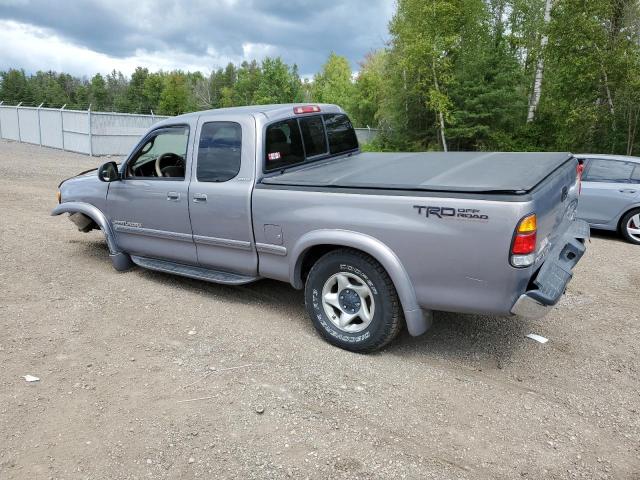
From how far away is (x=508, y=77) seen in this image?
24.0m

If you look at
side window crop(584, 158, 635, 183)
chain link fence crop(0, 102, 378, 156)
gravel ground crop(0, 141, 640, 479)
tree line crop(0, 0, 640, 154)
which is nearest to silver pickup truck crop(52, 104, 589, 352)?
gravel ground crop(0, 141, 640, 479)

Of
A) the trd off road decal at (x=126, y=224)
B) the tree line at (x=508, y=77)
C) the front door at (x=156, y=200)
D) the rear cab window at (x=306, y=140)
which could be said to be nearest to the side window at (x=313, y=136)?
the rear cab window at (x=306, y=140)

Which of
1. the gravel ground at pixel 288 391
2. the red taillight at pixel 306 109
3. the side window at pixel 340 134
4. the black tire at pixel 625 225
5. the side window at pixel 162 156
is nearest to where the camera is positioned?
the gravel ground at pixel 288 391

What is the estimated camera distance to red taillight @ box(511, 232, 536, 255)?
2.99m

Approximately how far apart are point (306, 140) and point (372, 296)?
77.1 inches

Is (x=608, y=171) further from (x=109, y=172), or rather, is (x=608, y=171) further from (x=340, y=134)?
(x=109, y=172)

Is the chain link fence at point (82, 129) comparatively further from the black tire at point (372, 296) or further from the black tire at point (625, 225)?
the black tire at point (372, 296)

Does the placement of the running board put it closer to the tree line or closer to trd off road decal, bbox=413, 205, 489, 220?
trd off road decal, bbox=413, 205, 489, 220

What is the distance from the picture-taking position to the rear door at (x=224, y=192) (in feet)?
14.3

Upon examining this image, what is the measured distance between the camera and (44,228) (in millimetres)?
8117

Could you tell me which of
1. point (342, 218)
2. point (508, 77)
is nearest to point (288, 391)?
point (342, 218)

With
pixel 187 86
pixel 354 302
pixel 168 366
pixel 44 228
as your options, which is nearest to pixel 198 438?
pixel 168 366

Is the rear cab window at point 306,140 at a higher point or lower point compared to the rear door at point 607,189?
higher

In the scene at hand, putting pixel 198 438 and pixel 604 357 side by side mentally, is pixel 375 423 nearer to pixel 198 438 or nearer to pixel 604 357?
pixel 198 438
